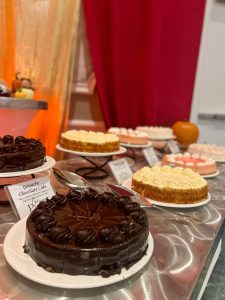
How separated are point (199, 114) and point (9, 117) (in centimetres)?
212

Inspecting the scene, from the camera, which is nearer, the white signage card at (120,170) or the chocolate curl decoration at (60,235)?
the chocolate curl decoration at (60,235)

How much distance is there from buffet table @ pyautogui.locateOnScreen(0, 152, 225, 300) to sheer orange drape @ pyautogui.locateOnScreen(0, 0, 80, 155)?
1.11 metres

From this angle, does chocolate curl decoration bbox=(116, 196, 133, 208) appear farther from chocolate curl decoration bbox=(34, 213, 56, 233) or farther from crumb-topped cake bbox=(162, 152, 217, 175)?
crumb-topped cake bbox=(162, 152, 217, 175)

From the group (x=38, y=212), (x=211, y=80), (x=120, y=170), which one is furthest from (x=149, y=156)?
(x=211, y=80)

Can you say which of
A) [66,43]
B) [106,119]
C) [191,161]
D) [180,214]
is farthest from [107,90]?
[180,214]

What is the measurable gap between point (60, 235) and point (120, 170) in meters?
0.69

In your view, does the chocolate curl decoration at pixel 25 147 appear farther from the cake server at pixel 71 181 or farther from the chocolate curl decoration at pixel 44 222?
the chocolate curl decoration at pixel 44 222

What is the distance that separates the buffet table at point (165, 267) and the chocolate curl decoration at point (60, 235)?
0.27 feet

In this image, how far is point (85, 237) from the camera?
0.58 metres

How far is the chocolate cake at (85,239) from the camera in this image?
56 centimetres

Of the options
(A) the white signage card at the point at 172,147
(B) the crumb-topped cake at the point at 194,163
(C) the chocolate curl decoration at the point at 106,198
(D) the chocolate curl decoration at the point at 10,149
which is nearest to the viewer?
(C) the chocolate curl decoration at the point at 106,198

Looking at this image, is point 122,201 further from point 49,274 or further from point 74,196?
point 49,274

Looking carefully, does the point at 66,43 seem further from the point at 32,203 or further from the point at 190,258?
the point at 190,258

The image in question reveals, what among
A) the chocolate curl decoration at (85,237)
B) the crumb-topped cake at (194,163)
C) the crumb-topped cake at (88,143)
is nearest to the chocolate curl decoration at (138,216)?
the chocolate curl decoration at (85,237)
